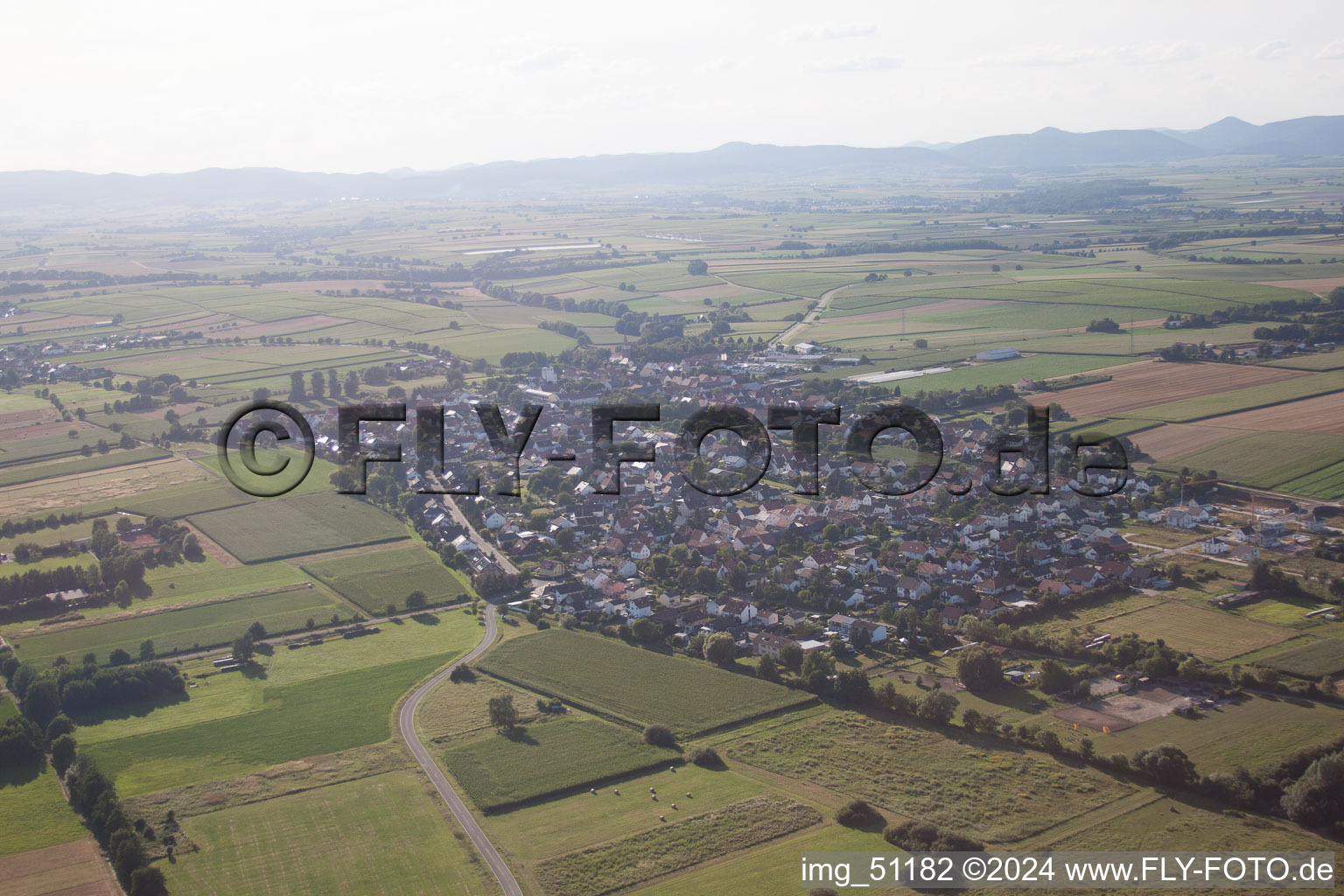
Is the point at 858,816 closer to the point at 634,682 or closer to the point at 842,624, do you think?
the point at 634,682

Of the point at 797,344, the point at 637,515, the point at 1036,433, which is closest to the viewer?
the point at 637,515

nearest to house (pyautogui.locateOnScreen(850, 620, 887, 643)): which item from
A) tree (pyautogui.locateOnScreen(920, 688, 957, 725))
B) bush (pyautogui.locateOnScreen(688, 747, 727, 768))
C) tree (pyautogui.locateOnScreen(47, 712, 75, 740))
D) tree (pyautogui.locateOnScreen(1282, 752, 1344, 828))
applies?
tree (pyautogui.locateOnScreen(920, 688, 957, 725))

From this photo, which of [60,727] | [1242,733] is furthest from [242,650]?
[1242,733]

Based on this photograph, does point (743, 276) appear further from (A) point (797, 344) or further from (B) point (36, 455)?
(B) point (36, 455)

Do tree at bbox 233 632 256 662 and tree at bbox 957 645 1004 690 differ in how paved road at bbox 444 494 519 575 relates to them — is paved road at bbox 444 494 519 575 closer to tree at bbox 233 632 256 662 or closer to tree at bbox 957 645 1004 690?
tree at bbox 233 632 256 662

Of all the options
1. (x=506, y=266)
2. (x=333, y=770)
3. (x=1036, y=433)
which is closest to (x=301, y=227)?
(x=506, y=266)

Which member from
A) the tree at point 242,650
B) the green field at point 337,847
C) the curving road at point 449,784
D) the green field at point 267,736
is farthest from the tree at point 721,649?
the tree at point 242,650

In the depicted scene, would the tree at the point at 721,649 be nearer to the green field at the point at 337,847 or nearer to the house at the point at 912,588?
the house at the point at 912,588
